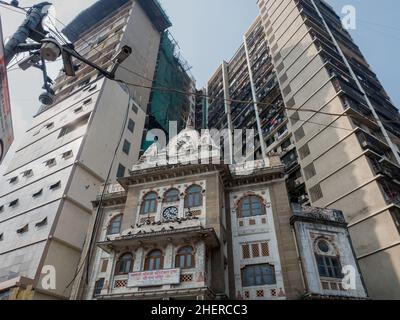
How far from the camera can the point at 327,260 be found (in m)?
20.1

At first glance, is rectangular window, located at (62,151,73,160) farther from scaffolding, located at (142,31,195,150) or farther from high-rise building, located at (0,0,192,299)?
scaffolding, located at (142,31,195,150)

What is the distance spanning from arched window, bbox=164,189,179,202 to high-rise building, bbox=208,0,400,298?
766 cm

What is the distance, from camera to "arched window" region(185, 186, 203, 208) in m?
22.8

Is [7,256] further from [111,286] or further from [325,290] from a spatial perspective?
[325,290]

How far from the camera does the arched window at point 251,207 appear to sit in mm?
22953

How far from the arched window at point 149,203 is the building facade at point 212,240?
79 millimetres

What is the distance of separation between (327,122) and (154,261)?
26.1 m

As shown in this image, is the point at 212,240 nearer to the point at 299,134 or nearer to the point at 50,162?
the point at 50,162

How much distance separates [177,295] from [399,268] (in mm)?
17960

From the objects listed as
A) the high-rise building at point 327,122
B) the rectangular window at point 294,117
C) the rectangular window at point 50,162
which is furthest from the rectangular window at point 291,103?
the rectangular window at point 50,162

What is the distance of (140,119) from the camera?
43.3m

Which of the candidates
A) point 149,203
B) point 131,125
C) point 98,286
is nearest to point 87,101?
point 131,125

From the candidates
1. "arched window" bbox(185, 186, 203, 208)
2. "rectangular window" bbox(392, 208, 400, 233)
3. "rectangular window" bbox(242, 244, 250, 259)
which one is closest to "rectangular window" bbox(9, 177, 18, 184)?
"arched window" bbox(185, 186, 203, 208)
